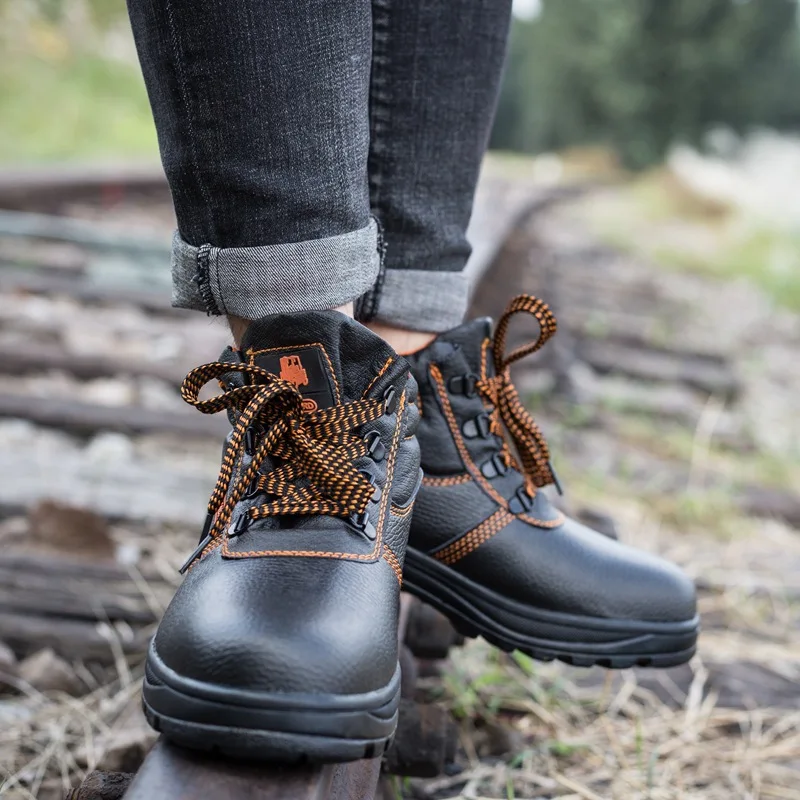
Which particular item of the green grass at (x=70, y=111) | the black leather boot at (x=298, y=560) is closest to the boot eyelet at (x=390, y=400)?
the black leather boot at (x=298, y=560)

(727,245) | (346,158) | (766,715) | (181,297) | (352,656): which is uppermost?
(346,158)

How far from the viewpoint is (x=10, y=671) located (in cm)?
145

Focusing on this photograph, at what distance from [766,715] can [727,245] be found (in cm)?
749

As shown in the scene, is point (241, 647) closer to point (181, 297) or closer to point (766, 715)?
point (181, 297)

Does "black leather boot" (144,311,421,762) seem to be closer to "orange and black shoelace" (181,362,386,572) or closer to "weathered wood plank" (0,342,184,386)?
"orange and black shoelace" (181,362,386,572)

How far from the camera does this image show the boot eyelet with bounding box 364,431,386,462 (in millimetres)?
1116

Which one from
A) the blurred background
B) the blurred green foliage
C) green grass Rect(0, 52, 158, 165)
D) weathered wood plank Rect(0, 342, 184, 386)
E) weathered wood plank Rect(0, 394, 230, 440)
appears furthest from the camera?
the blurred green foliage

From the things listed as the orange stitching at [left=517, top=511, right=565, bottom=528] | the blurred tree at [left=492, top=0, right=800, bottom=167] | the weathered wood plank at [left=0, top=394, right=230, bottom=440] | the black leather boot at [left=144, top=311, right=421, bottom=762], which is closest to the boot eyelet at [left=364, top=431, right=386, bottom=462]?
the black leather boot at [left=144, top=311, right=421, bottom=762]

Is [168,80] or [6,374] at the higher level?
[168,80]

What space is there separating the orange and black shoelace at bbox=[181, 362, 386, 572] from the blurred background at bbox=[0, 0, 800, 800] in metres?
0.43

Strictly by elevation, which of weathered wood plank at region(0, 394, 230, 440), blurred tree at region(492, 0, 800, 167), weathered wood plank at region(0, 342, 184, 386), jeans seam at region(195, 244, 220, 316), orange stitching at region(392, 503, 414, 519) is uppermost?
jeans seam at region(195, 244, 220, 316)

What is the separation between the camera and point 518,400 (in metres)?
1.47

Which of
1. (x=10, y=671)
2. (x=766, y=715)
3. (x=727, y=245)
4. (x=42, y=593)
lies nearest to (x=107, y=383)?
(x=42, y=593)

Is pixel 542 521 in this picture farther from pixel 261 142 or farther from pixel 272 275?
pixel 261 142
